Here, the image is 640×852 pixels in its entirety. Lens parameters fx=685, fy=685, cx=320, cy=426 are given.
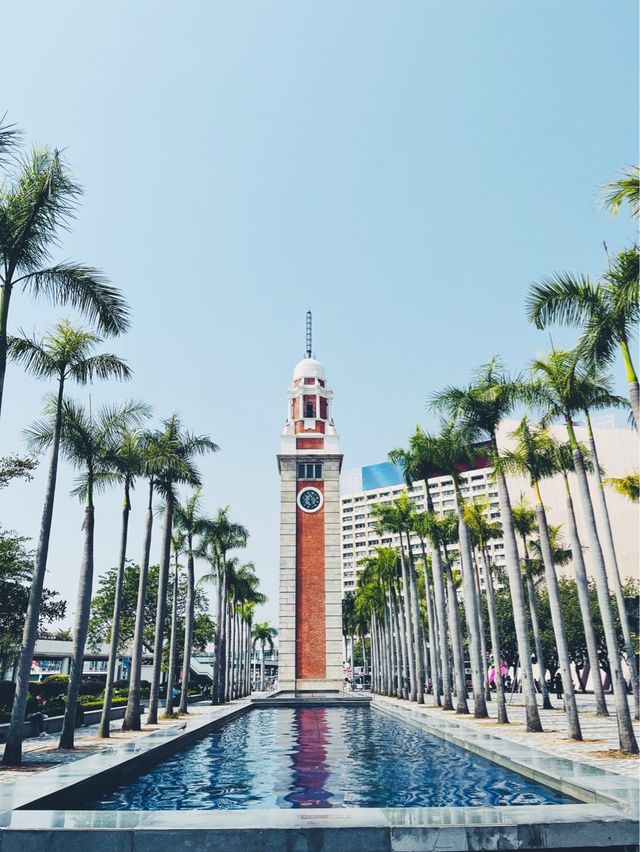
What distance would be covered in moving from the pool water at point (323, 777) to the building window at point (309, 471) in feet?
101

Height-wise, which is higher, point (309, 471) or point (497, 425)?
point (309, 471)

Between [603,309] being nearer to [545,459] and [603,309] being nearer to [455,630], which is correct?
[545,459]

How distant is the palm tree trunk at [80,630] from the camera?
1720cm

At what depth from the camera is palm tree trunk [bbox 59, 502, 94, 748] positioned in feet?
56.4

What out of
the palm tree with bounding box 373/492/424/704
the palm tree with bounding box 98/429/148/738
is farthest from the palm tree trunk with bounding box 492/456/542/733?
the palm tree with bounding box 373/492/424/704

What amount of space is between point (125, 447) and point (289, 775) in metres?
11.3

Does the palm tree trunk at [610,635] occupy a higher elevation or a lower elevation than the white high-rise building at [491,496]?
lower

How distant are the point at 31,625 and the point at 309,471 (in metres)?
37.0

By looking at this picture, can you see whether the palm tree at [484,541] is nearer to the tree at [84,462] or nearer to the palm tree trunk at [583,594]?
the palm tree trunk at [583,594]

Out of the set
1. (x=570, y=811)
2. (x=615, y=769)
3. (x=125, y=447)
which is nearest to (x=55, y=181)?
(x=125, y=447)

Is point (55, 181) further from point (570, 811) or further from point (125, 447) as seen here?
point (570, 811)

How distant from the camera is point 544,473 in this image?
22.1 meters

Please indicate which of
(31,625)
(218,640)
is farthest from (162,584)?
(218,640)

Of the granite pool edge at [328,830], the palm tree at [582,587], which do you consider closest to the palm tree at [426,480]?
the palm tree at [582,587]
